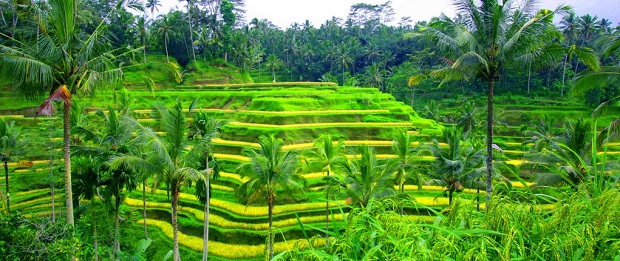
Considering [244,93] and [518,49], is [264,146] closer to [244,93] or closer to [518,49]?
[518,49]

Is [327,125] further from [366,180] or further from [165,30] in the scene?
[165,30]

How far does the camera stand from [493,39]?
41.0 feet

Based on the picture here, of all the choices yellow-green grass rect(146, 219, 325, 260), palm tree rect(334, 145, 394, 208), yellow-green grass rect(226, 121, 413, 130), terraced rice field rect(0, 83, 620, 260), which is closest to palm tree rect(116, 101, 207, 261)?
terraced rice field rect(0, 83, 620, 260)

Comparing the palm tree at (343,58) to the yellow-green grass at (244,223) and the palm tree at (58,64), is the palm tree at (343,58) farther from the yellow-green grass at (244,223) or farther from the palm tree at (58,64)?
the palm tree at (58,64)

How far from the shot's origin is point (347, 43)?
250 ft

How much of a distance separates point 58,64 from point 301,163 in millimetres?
11411

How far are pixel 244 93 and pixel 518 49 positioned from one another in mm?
32761

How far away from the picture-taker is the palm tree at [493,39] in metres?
11.9

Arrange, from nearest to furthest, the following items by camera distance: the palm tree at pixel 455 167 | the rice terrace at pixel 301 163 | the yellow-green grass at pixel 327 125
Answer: the rice terrace at pixel 301 163 → the palm tree at pixel 455 167 → the yellow-green grass at pixel 327 125

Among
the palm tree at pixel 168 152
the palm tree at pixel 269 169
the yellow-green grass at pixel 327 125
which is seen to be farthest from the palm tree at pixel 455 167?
the yellow-green grass at pixel 327 125

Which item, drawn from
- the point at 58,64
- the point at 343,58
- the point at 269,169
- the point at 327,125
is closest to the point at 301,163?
the point at 269,169

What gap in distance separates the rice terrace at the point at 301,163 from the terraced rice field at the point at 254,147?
0.14 meters

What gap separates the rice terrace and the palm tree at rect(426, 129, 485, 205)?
10 cm

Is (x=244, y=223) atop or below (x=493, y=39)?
below
